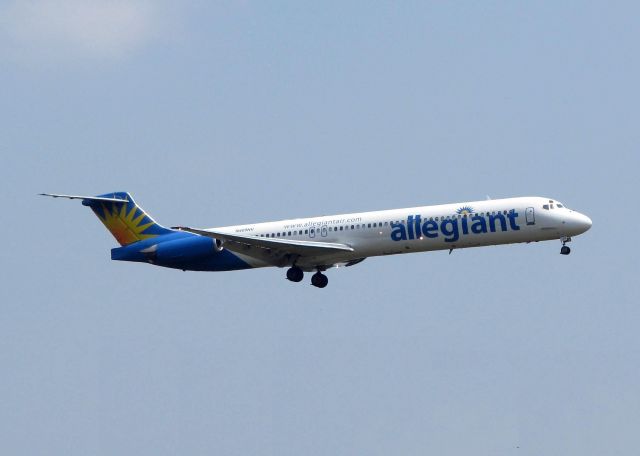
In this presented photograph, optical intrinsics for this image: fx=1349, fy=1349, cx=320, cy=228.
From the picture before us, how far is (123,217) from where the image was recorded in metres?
67.1

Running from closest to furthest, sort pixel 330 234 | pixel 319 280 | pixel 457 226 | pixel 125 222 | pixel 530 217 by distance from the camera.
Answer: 1. pixel 530 217
2. pixel 457 226
3. pixel 330 234
4. pixel 319 280
5. pixel 125 222

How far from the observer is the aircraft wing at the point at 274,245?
60.4 meters

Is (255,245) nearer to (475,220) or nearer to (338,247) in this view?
(338,247)

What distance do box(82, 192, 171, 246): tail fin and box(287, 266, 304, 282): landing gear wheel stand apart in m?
7.09

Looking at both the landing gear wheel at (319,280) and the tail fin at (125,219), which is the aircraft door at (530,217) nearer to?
the landing gear wheel at (319,280)

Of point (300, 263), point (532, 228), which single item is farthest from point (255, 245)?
point (532, 228)

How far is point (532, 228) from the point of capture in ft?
192

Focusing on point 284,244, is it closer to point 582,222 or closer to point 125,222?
point 125,222

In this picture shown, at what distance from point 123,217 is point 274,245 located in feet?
33.0

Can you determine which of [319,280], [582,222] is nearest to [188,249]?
[319,280]

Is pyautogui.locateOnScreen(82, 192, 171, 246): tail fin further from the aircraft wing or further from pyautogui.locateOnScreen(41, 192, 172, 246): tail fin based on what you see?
the aircraft wing

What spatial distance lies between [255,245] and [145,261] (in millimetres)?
7428

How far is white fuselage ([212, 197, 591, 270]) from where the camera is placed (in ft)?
192

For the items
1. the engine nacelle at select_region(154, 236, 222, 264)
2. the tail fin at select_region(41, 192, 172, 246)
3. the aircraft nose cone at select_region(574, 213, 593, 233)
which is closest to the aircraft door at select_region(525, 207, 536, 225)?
the aircraft nose cone at select_region(574, 213, 593, 233)
